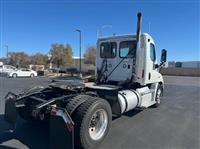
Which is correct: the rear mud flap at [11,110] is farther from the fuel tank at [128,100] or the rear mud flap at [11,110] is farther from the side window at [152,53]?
the side window at [152,53]

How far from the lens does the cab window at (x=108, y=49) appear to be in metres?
7.48

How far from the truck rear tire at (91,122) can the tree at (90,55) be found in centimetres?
4782

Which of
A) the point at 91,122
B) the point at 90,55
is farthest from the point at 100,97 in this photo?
the point at 90,55

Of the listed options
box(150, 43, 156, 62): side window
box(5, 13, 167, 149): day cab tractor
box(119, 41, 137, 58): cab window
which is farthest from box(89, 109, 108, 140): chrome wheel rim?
box(150, 43, 156, 62): side window

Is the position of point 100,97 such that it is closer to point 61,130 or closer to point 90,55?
point 61,130

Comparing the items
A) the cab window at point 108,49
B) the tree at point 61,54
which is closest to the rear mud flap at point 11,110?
the cab window at point 108,49

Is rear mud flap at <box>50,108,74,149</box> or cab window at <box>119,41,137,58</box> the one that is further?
cab window at <box>119,41,137,58</box>

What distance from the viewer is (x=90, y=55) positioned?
55.0 m

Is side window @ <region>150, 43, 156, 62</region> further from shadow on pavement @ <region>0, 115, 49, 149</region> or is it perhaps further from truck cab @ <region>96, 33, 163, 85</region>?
shadow on pavement @ <region>0, 115, 49, 149</region>

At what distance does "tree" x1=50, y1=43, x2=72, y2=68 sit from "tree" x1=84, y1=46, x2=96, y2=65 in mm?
4781

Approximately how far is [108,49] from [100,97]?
276 cm

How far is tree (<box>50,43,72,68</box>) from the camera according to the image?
173ft

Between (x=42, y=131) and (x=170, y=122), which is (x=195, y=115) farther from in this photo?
(x=42, y=131)

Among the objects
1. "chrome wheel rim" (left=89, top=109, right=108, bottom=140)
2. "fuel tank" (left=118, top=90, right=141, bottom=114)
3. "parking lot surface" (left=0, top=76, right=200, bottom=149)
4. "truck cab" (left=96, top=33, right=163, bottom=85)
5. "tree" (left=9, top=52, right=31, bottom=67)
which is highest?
"tree" (left=9, top=52, right=31, bottom=67)
